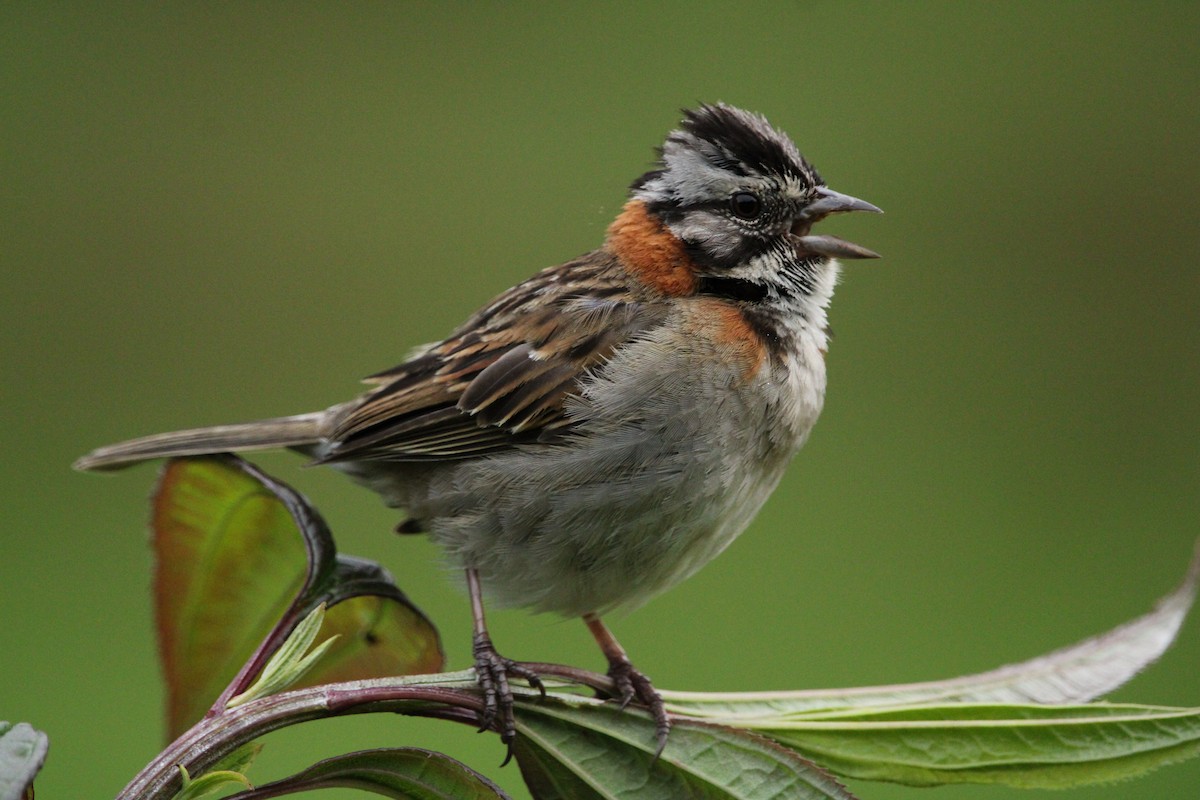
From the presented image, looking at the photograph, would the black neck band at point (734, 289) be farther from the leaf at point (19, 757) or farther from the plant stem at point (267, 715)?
the leaf at point (19, 757)

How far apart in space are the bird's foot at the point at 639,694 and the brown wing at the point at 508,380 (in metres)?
0.54

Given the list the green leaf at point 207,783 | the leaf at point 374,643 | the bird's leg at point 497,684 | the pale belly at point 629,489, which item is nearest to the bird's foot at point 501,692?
the bird's leg at point 497,684

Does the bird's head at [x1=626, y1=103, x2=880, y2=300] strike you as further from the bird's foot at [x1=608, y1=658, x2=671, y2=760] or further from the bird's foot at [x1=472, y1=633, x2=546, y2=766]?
the bird's foot at [x1=472, y1=633, x2=546, y2=766]

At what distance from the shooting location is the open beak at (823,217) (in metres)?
2.93

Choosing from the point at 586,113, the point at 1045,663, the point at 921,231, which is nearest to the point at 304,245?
the point at 586,113

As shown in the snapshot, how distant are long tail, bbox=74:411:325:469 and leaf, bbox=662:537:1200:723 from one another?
124cm

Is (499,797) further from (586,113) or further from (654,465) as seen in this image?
(586,113)

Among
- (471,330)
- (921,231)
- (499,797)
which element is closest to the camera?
(499,797)

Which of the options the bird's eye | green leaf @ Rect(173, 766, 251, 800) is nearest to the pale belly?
the bird's eye

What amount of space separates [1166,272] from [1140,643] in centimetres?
605

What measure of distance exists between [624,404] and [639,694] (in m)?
0.68

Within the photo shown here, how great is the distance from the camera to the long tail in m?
→ 2.86

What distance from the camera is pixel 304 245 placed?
25.1ft

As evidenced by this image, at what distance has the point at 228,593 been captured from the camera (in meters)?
2.16
